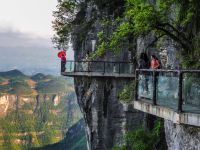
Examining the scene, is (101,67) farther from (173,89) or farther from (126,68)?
(173,89)

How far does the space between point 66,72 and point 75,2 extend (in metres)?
10.5

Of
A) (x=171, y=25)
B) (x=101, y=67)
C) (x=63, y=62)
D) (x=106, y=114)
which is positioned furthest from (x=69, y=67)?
(x=171, y=25)

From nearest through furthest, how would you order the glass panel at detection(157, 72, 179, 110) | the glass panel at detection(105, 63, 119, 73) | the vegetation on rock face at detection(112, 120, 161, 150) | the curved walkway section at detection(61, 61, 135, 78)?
the glass panel at detection(157, 72, 179, 110), the vegetation on rock face at detection(112, 120, 161, 150), the curved walkway section at detection(61, 61, 135, 78), the glass panel at detection(105, 63, 119, 73)

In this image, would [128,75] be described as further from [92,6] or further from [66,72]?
[92,6]

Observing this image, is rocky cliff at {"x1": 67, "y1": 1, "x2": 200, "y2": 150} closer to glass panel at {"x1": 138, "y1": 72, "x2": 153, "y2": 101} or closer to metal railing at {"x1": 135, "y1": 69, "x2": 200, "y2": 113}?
glass panel at {"x1": 138, "y1": 72, "x2": 153, "y2": 101}

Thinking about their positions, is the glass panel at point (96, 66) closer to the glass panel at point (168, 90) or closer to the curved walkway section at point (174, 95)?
the curved walkway section at point (174, 95)

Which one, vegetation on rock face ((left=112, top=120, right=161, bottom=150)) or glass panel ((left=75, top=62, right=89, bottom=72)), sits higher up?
glass panel ((left=75, top=62, right=89, bottom=72))

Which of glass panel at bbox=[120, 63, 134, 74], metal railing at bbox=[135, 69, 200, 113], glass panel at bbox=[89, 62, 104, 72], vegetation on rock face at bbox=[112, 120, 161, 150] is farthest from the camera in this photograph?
glass panel at bbox=[89, 62, 104, 72]

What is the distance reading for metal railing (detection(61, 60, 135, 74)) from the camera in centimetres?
3179

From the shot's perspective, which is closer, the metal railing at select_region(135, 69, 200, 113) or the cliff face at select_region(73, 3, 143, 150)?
the metal railing at select_region(135, 69, 200, 113)

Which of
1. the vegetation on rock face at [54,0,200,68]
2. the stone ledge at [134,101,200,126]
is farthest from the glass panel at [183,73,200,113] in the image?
the vegetation on rock face at [54,0,200,68]

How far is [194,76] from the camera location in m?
11.1

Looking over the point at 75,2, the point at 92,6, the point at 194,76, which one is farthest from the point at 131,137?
the point at 75,2

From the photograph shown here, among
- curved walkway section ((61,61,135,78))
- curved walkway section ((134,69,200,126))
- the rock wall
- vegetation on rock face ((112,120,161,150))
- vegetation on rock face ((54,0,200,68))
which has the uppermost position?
vegetation on rock face ((54,0,200,68))
